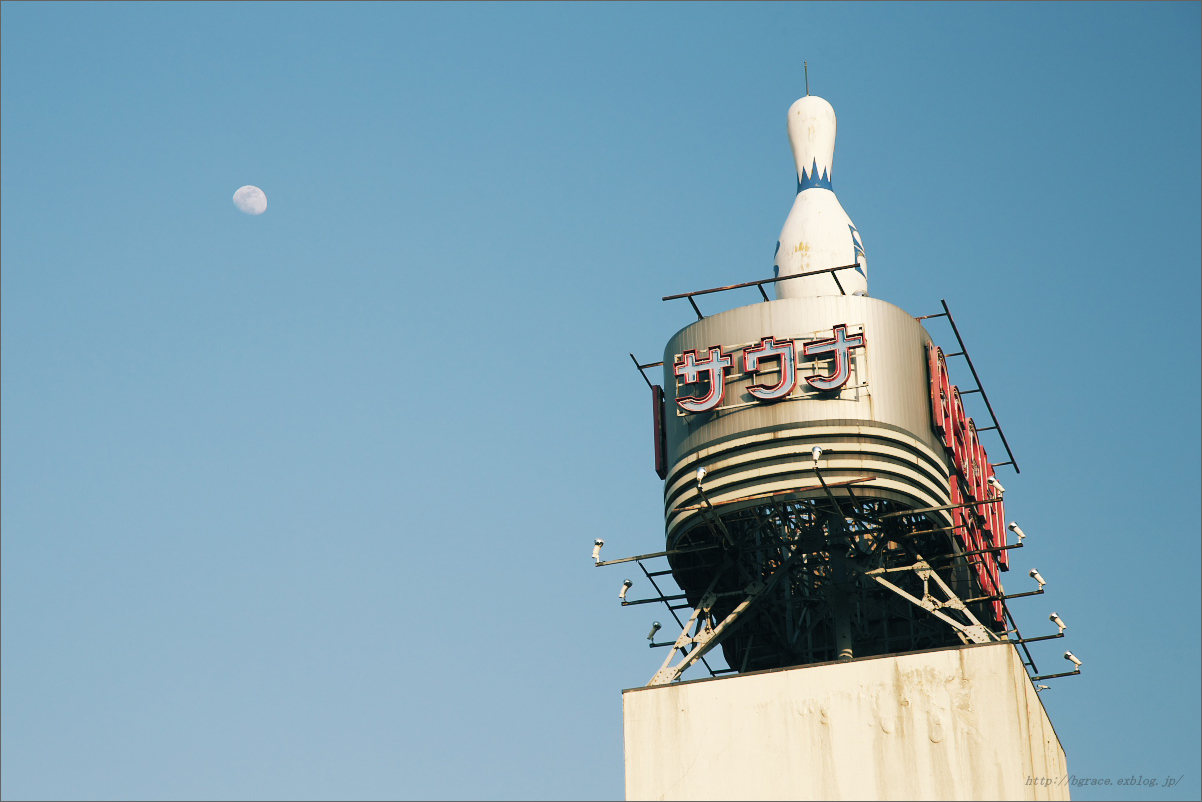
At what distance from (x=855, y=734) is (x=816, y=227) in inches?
639

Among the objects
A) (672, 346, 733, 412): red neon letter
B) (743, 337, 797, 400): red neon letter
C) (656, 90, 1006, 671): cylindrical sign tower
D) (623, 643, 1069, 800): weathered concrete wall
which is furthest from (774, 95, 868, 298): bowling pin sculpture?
(623, 643, 1069, 800): weathered concrete wall

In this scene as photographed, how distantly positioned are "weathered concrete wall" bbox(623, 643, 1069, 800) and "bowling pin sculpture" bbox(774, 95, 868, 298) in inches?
480

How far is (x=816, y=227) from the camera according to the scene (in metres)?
52.0

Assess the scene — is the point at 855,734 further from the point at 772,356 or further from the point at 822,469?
the point at 772,356

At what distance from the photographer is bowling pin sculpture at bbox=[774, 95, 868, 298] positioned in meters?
51.4

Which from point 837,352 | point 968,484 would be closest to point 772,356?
point 837,352

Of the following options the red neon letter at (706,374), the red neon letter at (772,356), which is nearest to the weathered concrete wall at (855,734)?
the red neon letter at (772,356)

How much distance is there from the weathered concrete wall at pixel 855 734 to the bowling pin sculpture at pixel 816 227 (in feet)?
40.0

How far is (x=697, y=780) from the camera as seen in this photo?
44.6 meters

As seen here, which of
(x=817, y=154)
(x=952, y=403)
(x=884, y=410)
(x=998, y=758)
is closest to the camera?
(x=998, y=758)

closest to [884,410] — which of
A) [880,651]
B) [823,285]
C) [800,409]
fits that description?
[800,409]

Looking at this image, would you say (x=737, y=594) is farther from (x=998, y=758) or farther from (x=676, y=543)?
(x=998, y=758)

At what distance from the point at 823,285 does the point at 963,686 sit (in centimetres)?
1353

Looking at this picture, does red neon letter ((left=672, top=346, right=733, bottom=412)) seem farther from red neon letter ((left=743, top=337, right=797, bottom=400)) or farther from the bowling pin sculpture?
the bowling pin sculpture
